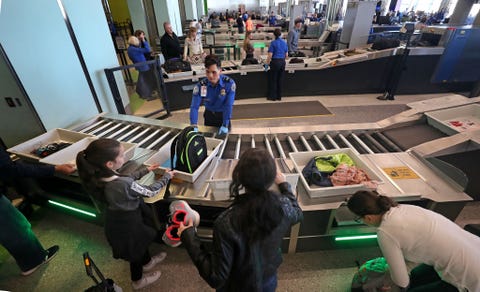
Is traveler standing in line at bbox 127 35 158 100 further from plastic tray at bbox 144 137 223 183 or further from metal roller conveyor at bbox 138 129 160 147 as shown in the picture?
plastic tray at bbox 144 137 223 183

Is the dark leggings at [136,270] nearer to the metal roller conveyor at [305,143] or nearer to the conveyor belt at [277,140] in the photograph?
the conveyor belt at [277,140]

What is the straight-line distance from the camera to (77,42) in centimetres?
306

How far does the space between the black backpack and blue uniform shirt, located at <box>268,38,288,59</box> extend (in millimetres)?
3849

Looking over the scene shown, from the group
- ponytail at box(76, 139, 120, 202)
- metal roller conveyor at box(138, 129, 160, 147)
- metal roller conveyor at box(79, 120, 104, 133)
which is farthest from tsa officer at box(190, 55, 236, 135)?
metal roller conveyor at box(79, 120, 104, 133)

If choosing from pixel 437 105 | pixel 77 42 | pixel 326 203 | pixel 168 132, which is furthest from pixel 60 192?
pixel 437 105

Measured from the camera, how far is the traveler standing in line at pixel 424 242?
3.94 feet

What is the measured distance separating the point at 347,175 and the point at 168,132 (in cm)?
203

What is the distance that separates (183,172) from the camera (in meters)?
1.84

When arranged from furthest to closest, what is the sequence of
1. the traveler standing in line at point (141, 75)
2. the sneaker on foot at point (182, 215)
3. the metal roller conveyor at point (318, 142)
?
the traveler standing in line at point (141, 75)
the metal roller conveyor at point (318, 142)
the sneaker on foot at point (182, 215)

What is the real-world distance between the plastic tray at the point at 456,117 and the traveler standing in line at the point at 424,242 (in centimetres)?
189

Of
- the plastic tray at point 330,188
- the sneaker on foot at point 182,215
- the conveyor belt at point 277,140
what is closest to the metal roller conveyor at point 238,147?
the conveyor belt at point 277,140

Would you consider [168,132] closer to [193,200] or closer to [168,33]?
[193,200]

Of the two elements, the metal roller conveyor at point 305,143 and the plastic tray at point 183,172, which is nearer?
the plastic tray at point 183,172

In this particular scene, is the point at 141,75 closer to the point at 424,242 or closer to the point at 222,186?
the point at 222,186
